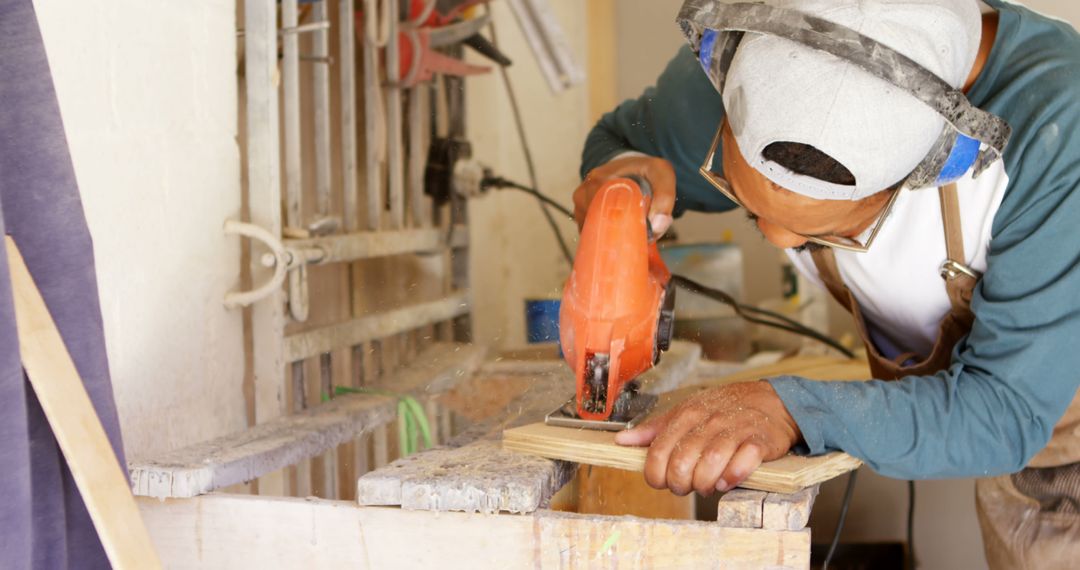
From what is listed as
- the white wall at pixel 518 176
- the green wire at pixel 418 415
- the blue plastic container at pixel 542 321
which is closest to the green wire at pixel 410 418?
the green wire at pixel 418 415

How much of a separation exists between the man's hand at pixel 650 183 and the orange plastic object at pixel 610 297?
0.37ft

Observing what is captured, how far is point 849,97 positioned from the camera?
1192mm

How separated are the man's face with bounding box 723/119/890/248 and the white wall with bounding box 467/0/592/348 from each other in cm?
204

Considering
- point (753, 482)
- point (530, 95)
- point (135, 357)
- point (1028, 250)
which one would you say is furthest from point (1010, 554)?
point (530, 95)

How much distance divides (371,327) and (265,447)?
700mm

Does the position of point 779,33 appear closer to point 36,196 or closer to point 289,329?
point 36,196

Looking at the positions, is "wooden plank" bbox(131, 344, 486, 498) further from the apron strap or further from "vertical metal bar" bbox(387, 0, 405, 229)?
the apron strap

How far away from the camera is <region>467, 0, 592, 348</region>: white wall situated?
3.64 m

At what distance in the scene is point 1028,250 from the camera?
1337 millimetres

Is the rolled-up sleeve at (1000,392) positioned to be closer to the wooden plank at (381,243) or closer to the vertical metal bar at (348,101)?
the wooden plank at (381,243)

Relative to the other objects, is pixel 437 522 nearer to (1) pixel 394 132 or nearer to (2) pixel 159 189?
(2) pixel 159 189

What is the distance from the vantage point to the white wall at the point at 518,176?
364 centimetres

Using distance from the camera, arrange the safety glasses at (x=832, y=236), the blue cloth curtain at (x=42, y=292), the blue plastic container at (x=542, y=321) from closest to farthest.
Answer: the blue cloth curtain at (x=42, y=292), the safety glasses at (x=832, y=236), the blue plastic container at (x=542, y=321)

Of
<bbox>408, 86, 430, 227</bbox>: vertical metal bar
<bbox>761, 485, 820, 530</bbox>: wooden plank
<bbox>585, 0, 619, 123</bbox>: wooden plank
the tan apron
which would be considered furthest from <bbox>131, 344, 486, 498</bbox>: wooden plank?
<bbox>585, 0, 619, 123</bbox>: wooden plank
